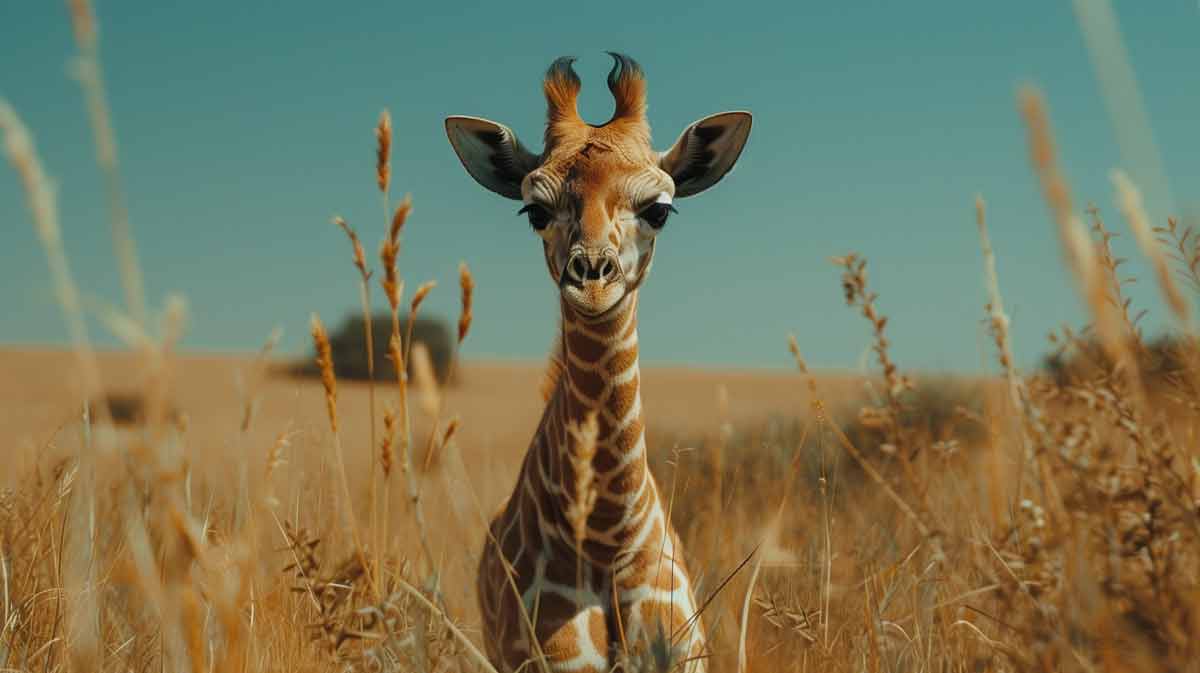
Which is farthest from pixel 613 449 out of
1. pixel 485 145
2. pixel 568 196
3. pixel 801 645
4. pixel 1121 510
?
pixel 1121 510

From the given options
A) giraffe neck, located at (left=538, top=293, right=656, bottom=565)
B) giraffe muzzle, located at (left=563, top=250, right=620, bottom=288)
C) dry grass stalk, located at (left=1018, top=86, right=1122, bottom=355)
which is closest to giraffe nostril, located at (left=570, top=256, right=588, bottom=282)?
giraffe muzzle, located at (left=563, top=250, right=620, bottom=288)

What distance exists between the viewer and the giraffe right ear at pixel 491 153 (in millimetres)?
4215

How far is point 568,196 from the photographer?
358 cm

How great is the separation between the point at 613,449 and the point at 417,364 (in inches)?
77.3

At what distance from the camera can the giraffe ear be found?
4199 millimetres

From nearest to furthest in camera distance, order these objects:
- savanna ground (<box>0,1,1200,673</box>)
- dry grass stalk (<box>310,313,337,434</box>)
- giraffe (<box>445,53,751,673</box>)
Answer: savanna ground (<box>0,1,1200,673</box>), dry grass stalk (<box>310,313,337,434</box>), giraffe (<box>445,53,751,673</box>)

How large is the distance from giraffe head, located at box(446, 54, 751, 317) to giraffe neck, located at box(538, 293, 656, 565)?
0.17 metres

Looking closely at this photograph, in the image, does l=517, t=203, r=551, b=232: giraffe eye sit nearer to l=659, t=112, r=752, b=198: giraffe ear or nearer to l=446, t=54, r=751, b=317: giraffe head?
l=446, t=54, r=751, b=317: giraffe head

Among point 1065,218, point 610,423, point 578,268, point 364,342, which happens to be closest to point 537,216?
point 578,268

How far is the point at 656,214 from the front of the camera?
370cm

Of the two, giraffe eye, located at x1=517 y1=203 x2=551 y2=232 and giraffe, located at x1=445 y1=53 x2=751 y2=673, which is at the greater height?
giraffe eye, located at x1=517 y1=203 x2=551 y2=232

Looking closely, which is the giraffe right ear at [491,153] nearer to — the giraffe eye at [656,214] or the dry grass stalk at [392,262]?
the giraffe eye at [656,214]

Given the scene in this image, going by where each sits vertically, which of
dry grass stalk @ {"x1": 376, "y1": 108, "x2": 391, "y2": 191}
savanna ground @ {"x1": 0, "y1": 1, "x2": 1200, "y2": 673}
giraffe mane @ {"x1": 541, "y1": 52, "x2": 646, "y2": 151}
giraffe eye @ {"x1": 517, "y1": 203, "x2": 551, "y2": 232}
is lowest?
savanna ground @ {"x1": 0, "y1": 1, "x2": 1200, "y2": 673}

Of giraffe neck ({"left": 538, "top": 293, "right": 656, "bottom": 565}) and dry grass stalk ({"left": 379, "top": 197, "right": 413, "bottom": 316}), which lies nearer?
dry grass stalk ({"left": 379, "top": 197, "right": 413, "bottom": 316})
